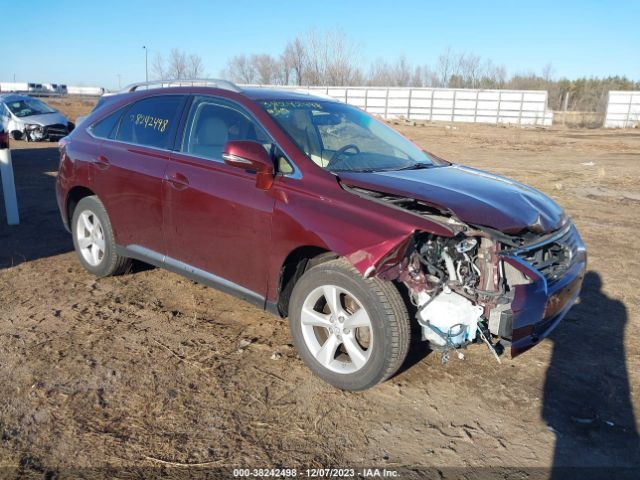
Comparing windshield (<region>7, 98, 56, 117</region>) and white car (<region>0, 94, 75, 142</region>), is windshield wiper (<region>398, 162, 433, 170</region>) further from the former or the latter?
windshield (<region>7, 98, 56, 117</region>)

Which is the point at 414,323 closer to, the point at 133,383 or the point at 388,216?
the point at 388,216

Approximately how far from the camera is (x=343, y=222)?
331cm

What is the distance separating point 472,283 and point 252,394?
1.50m

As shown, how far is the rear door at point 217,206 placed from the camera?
150 inches

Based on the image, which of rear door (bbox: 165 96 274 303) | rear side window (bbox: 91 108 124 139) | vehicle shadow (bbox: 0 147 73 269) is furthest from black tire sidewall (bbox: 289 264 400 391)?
vehicle shadow (bbox: 0 147 73 269)

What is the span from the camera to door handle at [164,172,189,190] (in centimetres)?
423

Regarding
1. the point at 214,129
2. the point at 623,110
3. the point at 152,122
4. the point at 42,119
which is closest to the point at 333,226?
the point at 214,129

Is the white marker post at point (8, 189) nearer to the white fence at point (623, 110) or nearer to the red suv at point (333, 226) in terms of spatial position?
the red suv at point (333, 226)

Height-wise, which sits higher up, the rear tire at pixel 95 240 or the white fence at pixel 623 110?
the white fence at pixel 623 110

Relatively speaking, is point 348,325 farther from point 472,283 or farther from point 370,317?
point 472,283

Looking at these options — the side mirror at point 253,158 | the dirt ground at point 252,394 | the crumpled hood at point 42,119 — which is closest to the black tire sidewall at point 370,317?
the dirt ground at point 252,394

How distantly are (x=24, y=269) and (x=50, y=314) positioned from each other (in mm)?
1355

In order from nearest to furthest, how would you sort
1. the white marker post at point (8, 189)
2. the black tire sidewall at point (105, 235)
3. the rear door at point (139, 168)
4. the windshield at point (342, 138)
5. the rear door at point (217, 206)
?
1. the rear door at point (217, 206)
2. the windshield at point (342, 138)
3. the rear door at point (139, 168)
4. the black tire sidewall at point (105, 235)
5. the white marker post at point (8, 189)

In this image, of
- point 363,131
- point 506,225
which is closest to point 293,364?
point 506,225
